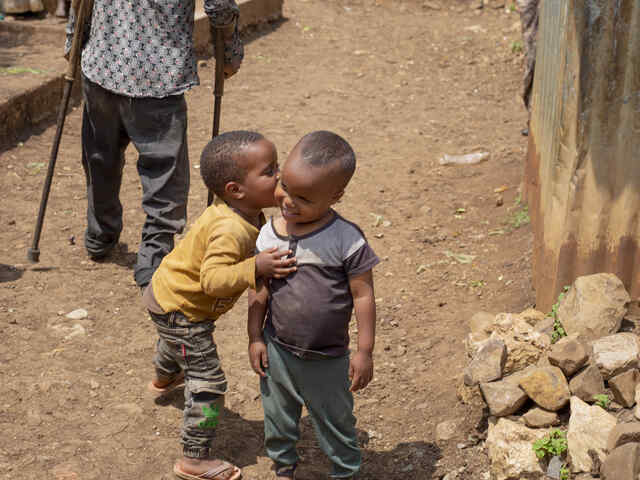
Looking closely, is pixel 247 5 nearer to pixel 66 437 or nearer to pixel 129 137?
pixel 129 137

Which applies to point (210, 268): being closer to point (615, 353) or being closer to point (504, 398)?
point (504, 398)

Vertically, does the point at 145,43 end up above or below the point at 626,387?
above

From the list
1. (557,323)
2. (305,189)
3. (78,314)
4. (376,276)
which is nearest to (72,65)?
(78,314)

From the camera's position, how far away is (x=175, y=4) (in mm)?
3971

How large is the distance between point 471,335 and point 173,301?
55.2 inches

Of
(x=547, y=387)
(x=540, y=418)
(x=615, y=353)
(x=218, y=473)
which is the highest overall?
(x=615, y=353)

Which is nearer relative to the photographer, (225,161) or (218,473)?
(225,161)

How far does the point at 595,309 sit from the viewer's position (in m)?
3.29

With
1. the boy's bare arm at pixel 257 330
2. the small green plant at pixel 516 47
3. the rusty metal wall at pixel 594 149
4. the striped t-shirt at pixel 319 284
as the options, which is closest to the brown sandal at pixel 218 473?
the boy's bare arm at pixel 257 330

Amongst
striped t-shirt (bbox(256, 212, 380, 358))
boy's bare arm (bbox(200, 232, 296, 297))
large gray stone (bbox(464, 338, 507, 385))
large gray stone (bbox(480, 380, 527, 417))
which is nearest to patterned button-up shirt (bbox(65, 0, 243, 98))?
boy's bare arm (bbox(200, 232, 296, 297))

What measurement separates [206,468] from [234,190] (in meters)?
1.05

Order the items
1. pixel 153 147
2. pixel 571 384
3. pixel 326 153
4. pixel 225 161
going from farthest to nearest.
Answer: pixel 153 147 < pixel 571 384 < pixel 225 161 < pixel 326 153

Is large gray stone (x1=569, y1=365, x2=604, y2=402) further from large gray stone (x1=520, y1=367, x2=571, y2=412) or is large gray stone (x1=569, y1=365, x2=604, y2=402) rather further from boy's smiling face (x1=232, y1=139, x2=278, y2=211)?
boy's smiling face (x1=232, y1=139, x2=278, y2=211)

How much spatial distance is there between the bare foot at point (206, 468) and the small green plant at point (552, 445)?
111cm
